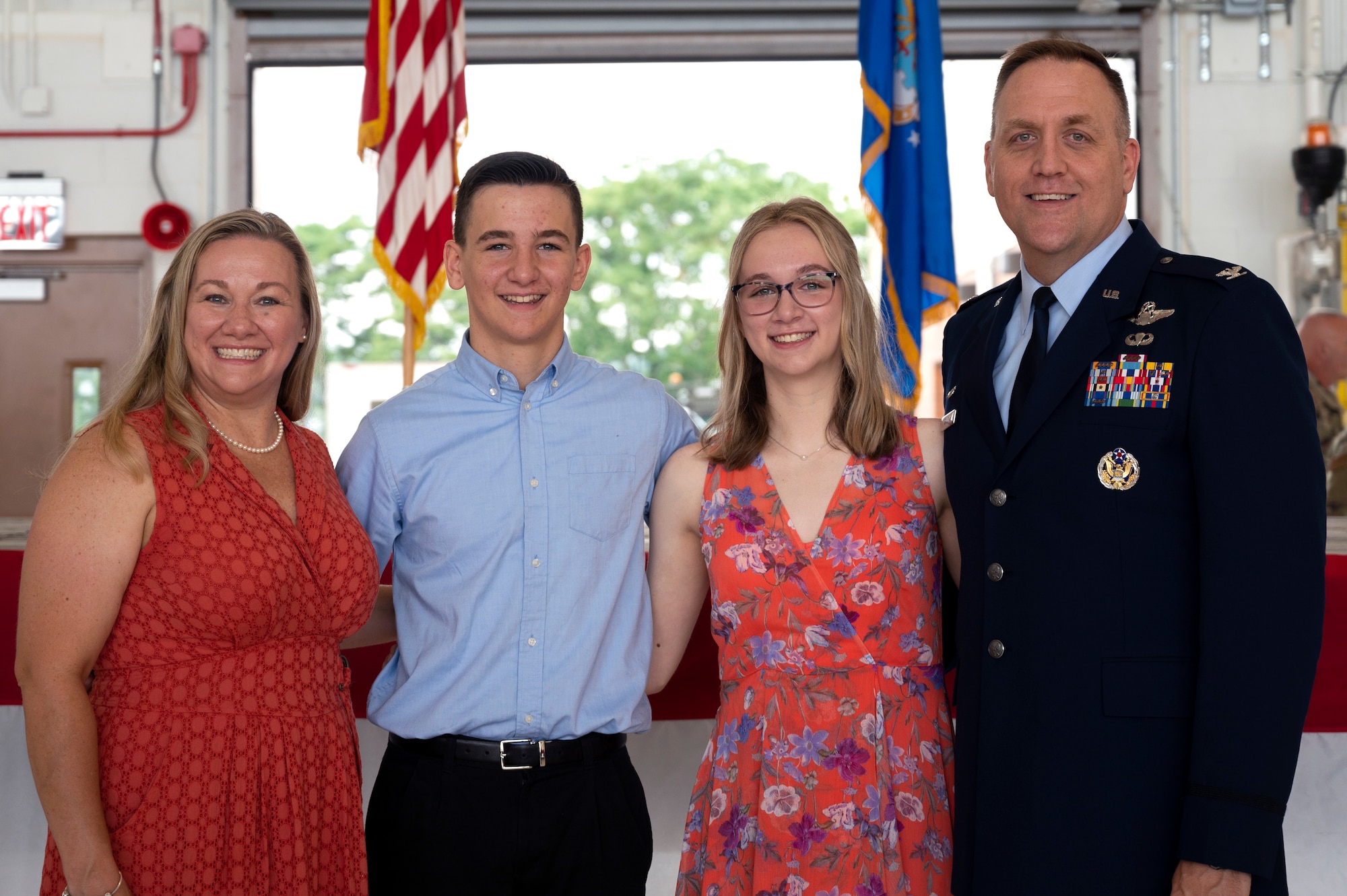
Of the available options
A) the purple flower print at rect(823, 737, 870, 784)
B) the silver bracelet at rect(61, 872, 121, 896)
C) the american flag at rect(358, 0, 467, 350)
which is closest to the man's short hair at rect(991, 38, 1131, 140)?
the purple flower print at rect(823, 737, 870, 784)

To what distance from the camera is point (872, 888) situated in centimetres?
175

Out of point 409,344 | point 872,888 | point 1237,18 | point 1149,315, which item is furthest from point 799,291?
point 1237,18

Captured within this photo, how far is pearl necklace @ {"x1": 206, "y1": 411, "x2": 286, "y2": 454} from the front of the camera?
5.73ft

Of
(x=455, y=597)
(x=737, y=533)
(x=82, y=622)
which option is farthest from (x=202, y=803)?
(x=737, y=533)

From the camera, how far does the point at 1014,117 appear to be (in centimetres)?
169

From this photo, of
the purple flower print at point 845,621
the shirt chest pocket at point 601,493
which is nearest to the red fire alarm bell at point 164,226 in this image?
the shirt chest pocket at point 601,493

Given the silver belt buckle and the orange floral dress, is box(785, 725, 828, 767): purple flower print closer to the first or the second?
the orange floral dress

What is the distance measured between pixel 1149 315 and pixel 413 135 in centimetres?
312

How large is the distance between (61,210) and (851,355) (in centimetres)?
466

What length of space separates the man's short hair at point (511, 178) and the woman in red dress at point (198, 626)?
353mm

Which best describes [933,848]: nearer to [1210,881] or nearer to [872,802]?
[872,802]

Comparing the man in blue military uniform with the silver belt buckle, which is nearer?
the man in blue military uniform

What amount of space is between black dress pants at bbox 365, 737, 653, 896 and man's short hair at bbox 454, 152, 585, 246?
2.93 feet

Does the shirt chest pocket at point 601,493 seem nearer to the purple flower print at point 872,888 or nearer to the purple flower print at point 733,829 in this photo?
the purple flower print at point 733,829
